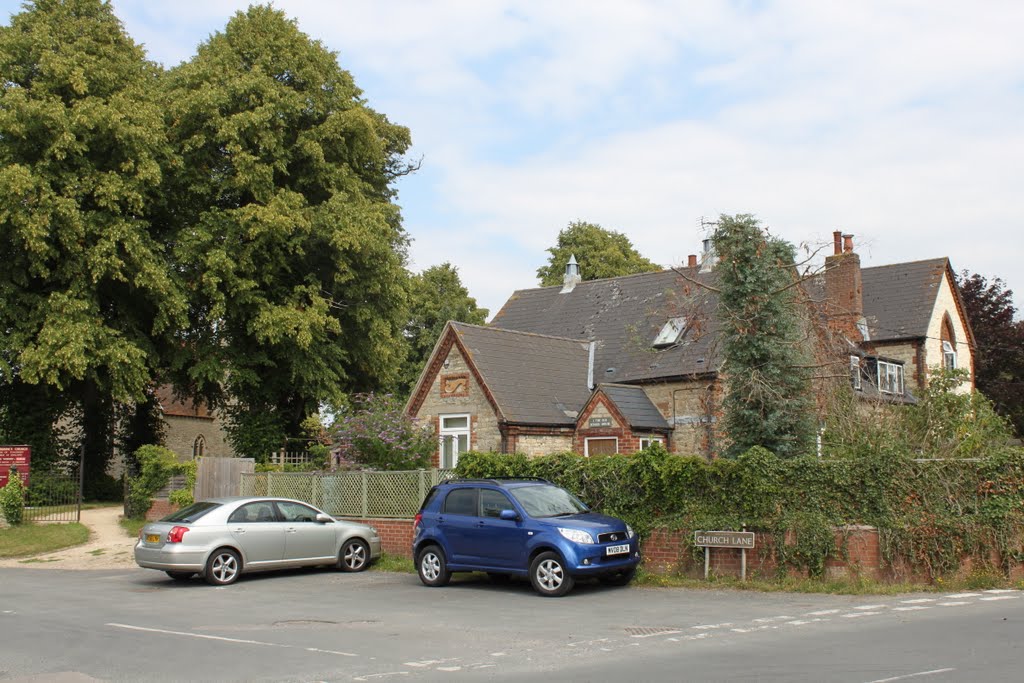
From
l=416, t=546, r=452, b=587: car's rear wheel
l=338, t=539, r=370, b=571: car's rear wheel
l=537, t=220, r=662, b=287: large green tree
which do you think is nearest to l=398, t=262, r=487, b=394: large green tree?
l=537, t=220, r=662, b=287: large green tree

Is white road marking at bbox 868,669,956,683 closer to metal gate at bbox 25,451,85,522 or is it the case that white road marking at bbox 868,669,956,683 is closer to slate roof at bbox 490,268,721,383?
slate roof at bbox 490,268,721,383

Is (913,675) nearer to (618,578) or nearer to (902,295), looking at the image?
(618,578)

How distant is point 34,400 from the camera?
3506 cm

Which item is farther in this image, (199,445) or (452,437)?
(199,445)

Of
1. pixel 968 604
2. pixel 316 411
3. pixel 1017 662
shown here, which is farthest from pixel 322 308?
pixel 1017 662

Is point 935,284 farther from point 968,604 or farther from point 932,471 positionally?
point 968,604

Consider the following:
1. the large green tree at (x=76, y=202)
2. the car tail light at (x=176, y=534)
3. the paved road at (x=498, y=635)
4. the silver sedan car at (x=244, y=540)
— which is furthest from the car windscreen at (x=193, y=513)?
the large green tree at (x=76, y=202)

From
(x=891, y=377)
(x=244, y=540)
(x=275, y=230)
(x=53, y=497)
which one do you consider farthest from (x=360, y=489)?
(x=891, y=377)

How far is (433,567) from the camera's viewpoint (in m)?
17.0

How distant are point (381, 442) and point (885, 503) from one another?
12.9 metres

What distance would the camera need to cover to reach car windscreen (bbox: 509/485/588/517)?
52.9 ft

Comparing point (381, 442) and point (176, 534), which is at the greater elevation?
point (381, 442)

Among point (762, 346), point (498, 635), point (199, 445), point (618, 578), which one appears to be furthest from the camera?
point (199, 445)

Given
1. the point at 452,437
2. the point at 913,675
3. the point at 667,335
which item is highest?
the point at 667,335
